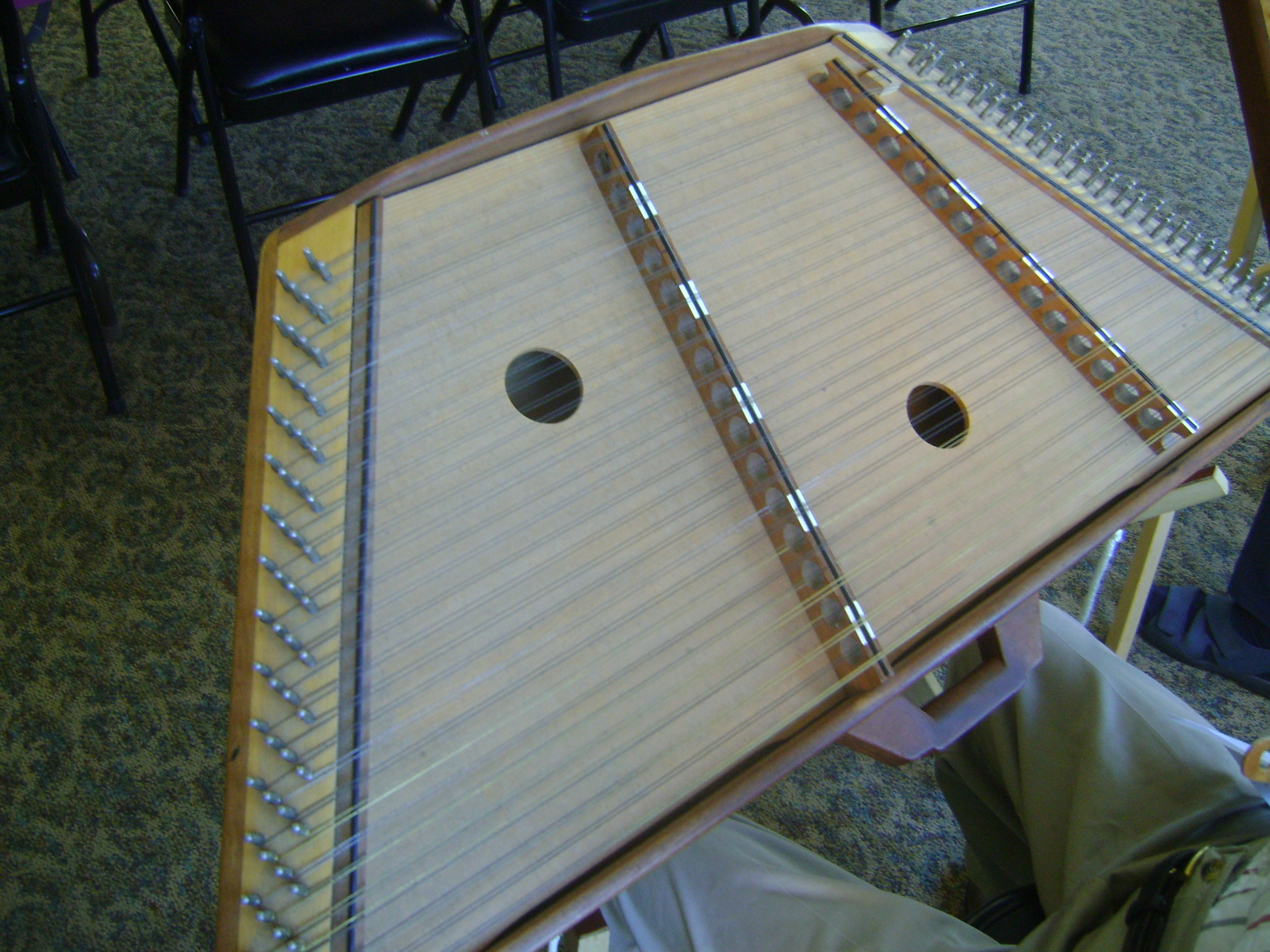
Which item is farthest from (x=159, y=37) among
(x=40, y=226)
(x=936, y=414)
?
(x=936, y=414)

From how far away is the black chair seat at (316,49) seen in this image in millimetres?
1923

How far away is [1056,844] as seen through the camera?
3.69 feet

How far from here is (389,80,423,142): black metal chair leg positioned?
268cm

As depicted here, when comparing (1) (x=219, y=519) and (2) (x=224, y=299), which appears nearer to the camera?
(1) (x=219, y=519)

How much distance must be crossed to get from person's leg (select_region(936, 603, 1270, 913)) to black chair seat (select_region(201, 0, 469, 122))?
171cm

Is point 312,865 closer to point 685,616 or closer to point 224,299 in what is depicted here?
point 685,616

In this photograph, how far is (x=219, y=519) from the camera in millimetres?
2023

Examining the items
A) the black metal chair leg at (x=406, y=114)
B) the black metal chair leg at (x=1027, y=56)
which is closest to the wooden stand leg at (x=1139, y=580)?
the black metal chair leg at (x=1027, y=56)

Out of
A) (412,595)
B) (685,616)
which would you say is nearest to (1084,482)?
(685,616)

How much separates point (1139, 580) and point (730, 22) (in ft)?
7.84

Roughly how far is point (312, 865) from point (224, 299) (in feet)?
6.45

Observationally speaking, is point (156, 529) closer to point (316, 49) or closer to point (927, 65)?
point (316, 49)

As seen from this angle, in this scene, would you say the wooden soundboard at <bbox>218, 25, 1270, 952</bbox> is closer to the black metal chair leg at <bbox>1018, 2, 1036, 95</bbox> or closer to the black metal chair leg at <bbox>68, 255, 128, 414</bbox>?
the black metal chair leg at <bbox>68, 255, 128, 414</bbox>

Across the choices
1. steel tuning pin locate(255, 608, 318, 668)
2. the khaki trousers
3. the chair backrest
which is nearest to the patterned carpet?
the chair backrest
